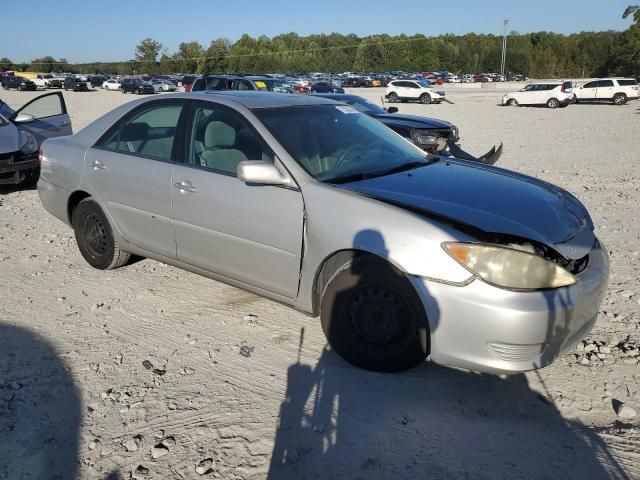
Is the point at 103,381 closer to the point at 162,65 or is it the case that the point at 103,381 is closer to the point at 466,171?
the point at 466,171

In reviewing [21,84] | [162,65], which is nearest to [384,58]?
[162,65]

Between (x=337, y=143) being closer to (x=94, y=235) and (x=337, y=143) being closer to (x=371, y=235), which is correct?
(x=371, y=235)

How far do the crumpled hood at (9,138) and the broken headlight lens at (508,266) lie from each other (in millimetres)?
7346

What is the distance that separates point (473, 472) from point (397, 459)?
0.34 metres

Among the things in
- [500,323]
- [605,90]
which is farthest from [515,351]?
[605,90]

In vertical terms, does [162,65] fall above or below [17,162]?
above

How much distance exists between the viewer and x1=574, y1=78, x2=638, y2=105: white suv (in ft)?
103

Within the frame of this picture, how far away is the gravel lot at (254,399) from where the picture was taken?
2568 mm

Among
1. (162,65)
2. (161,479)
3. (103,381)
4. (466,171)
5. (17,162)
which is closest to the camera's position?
(161,479)

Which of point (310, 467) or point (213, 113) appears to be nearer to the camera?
point (310, 467)

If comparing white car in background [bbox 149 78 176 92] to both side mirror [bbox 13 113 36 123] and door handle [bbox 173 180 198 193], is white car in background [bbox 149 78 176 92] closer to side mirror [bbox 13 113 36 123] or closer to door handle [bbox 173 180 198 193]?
side mirror [bbox 13 113 36 123]

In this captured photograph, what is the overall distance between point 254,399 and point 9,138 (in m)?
6.94

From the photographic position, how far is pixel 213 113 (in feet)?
13.4

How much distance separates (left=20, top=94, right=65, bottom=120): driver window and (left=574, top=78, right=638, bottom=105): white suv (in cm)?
3097
